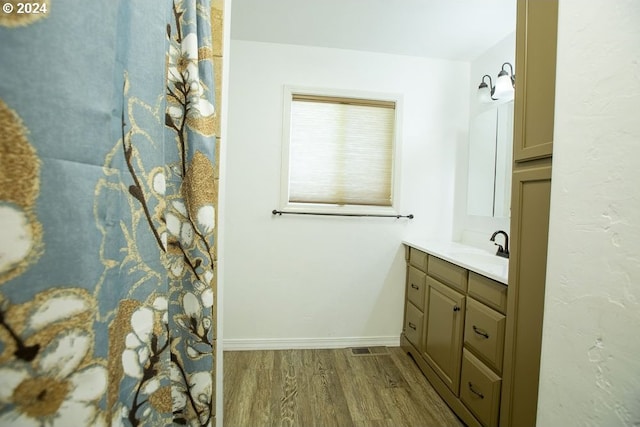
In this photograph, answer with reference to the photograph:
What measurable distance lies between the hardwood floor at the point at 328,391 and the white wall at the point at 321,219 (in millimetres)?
197

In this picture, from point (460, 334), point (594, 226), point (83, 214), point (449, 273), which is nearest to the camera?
point (83, 214)

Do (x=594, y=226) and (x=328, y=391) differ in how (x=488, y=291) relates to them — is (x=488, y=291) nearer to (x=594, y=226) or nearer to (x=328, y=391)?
(x=594, y=226)

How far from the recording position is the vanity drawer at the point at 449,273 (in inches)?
58.1

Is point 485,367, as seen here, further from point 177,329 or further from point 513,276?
point 177,329

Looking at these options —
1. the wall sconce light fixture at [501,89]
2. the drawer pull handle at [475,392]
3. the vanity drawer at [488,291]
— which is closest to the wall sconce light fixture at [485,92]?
the wall sconce light fixture at [501,89]

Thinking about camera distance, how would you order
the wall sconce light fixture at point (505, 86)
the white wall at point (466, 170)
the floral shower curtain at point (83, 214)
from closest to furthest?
the floral shower curtain at point (83, 214), the wall sconce light fixture at point (505, 86), the white wall at point (466, 170)

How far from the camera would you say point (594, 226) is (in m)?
0.63

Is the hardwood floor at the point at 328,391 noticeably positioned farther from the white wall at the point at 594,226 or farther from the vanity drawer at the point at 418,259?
the white wall at the point at 594,226

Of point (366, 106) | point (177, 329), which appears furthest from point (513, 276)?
point (366, 106)

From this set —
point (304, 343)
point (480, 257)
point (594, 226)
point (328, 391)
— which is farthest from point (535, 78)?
point (304, 343)

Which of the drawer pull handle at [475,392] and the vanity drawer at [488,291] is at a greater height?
the vanity drawer at [488,291]

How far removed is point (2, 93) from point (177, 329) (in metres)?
0.64

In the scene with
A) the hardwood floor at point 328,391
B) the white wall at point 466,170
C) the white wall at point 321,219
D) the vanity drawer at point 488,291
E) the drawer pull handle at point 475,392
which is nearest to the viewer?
the vanity drawer at point 488,291

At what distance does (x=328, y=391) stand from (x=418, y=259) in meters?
1.15
